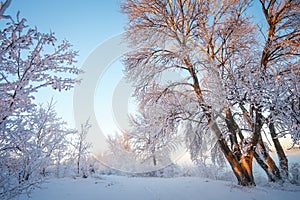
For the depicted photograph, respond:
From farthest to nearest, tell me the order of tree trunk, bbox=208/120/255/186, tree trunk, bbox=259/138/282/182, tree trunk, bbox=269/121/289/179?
1. tree trunk, bbox=259/138/282/182
2. tree trunk, bbox=269/121/289/179
3. tree trunk, bbox=208/120/255/186

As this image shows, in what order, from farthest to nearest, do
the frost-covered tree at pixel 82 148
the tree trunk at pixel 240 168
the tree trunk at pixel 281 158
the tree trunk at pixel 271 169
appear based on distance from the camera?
the frost-covered tree at pixel 82 148 → the tree trunk at pixel 271 169 → the tree trunk at pixel 281 158 → the tree trunk at pixel 240 168

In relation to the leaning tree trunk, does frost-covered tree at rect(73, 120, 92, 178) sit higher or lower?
higher

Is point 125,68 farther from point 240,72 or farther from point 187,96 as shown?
point 240,72

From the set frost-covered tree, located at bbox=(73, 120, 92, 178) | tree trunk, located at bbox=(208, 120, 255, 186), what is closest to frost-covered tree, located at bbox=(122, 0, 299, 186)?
tree trunk, located at bbox=(208, 120, 255, 186)

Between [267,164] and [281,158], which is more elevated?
[281,158]

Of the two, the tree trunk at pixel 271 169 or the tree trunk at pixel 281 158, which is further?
the tree trunk at pixel 271 169

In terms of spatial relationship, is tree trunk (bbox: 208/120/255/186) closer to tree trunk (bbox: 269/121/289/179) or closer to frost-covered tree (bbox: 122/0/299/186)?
frost-covered tree (bbox: 122/0/299/186)

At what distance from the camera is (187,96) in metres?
6.76

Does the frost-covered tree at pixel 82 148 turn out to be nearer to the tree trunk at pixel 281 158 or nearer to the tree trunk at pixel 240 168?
the tree trunk at pixel 240 168

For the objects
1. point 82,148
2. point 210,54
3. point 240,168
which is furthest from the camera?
point 82,148

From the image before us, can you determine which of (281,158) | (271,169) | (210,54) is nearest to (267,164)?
(271,169)

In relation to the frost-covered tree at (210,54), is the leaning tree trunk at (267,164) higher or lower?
lower

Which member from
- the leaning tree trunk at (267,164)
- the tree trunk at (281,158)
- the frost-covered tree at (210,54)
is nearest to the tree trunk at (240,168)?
the frost-covered tree at (210,54)

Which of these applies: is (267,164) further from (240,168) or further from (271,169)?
(240,168)
